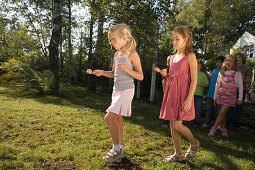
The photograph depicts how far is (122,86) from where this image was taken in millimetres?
2912

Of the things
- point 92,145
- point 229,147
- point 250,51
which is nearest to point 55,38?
point 92,145

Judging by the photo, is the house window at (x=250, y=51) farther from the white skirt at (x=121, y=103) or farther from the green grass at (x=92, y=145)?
the white skirt at (x=121, y=103)

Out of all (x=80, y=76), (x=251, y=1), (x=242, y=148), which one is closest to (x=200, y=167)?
(x=242, y=148)

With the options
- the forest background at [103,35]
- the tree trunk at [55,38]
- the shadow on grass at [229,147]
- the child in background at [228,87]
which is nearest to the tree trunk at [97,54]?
the forest background at [103,35]

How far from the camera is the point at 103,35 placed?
35.0ft

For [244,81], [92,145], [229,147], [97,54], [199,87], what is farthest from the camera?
[97,54]

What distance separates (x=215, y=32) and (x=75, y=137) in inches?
1025

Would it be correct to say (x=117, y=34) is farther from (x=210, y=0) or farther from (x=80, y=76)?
(x=210, y=0)

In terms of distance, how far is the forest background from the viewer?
8.02 metres

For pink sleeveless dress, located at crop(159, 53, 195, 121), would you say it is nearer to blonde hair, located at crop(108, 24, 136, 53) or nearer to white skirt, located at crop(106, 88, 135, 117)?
white skirt, located at crop(106, 88, 135, 117)

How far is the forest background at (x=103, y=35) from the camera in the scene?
802 cm

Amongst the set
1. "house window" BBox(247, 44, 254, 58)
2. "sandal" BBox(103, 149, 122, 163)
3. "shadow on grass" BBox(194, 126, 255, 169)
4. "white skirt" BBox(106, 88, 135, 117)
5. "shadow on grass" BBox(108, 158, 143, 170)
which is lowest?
"shadow on grass" BBox(194, 126, 255, 169)

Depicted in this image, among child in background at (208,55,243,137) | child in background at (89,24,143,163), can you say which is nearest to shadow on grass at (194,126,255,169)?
child in background at (208,55,243,137)

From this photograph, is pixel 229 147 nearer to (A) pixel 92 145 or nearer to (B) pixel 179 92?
(B) pixel 179 92
